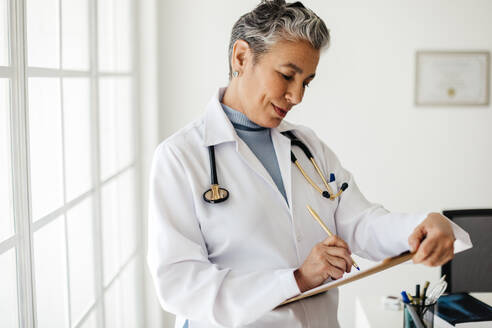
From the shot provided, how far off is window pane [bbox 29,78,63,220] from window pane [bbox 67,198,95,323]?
0.19m

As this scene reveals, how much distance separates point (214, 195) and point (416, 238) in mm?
534

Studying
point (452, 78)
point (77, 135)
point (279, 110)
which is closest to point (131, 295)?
point (77, 135)

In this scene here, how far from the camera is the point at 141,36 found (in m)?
3.09

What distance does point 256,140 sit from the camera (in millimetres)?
1665

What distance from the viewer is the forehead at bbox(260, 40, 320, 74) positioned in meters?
1.45

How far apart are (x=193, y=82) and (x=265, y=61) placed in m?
1.86

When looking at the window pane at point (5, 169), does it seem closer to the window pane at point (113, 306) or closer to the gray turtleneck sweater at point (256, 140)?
the gray turtleneck sweater at point (256, 140)

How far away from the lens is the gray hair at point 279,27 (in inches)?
56.6

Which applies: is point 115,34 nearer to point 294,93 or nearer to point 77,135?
point 77,135

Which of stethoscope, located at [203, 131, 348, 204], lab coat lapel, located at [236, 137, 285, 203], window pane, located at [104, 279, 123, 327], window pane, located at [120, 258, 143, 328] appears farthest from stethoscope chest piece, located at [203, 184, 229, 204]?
window pane, located at [120, 258, 143, 328]

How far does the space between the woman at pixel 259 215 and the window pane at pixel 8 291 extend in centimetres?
39

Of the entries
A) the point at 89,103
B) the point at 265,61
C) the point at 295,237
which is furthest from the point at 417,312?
the point at 89,103

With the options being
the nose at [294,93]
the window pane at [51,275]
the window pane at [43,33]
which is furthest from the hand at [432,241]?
the window pane at [43,33]

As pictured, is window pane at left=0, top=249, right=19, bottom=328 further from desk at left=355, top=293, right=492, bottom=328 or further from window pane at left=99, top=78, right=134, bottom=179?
desk at left=355, top=293, right=492, bottom=328
